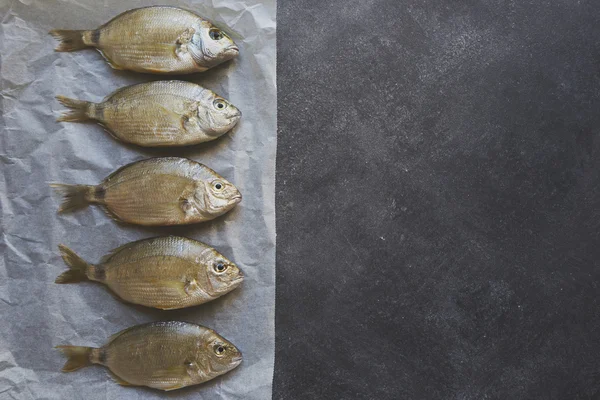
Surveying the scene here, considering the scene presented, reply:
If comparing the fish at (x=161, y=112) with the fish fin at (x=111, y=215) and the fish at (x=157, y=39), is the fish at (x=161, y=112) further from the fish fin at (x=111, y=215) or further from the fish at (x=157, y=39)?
the fish fin at (x=111, y=215)

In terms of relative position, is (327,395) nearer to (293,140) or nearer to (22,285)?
(293,140)

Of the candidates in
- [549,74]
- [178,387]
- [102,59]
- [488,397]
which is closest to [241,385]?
[178,387]

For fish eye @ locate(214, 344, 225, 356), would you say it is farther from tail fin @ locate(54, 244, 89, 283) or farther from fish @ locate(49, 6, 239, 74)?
fish @ locate(49, 6, 239, 74)

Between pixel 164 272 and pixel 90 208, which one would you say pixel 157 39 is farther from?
pixel 164 272

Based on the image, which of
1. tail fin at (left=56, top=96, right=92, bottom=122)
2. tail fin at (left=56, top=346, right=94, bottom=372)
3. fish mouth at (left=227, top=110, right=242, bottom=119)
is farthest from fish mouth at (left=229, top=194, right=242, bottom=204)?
tail fin at (left=56, top=346, right=94, bottom=372)

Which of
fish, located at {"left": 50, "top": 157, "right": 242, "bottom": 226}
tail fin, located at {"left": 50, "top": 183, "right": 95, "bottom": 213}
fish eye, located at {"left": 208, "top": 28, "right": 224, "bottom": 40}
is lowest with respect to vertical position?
tail fin, located at {"left": 50, "top": 183, "right": 95, "bottom": 213}

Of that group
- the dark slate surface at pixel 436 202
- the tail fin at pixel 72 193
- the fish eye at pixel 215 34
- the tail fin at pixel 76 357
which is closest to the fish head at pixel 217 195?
the dark slate surface at pixel 436 202

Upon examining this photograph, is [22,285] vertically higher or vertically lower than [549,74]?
lower
